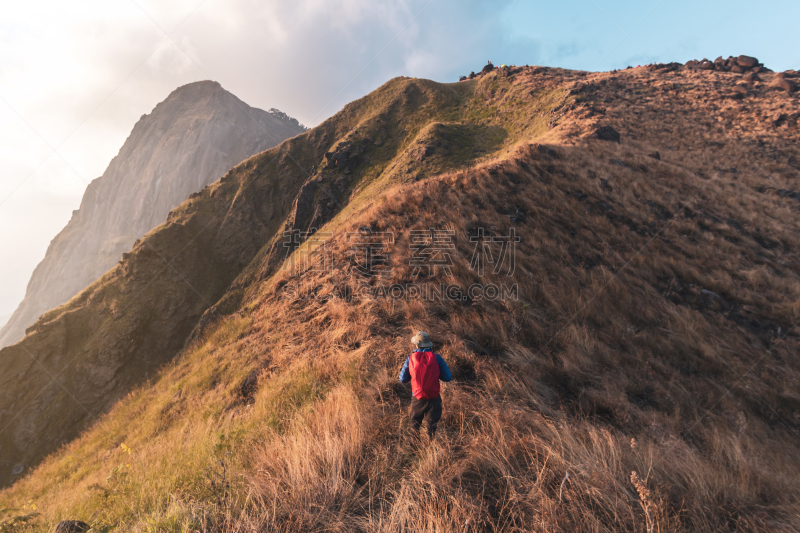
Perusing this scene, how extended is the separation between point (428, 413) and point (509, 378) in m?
1.77

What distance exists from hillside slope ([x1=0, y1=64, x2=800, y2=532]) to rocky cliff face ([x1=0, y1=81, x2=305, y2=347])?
85.4 m

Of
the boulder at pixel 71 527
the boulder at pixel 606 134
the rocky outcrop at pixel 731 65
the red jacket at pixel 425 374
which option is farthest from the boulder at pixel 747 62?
the boulder at pixel 71 527

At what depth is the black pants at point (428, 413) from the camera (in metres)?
3.46

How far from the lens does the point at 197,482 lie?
3023 millimetres

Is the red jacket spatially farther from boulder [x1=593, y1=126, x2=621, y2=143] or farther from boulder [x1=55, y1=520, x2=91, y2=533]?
boulder [x1=593, y1=126, x2=621, y2=143]

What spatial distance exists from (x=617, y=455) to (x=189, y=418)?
350 inches

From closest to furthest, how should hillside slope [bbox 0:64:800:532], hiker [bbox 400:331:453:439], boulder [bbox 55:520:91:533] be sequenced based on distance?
hillside slope [bbox 0:64:800:532] → boulder [bbox 55:520:91:533] → hiker [bbox 400:331:453:439]

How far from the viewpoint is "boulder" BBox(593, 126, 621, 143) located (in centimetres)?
1997

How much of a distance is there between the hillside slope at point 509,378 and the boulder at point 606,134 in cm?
145

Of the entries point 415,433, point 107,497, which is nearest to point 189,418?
point 107,497

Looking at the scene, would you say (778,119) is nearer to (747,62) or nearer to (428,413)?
(747,62)

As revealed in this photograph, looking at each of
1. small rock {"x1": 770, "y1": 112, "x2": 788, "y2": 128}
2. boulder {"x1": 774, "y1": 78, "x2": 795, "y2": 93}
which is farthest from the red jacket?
boulder {"x1": 774, "y1": 78, "x2": 795, "y2": 93}

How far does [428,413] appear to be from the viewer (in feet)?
11.5

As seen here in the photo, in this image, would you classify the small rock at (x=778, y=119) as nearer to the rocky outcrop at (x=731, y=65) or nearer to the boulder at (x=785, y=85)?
the boulder at (x=785, y=85)
